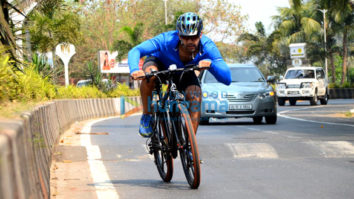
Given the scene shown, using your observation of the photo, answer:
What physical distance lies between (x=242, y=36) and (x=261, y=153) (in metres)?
57.8

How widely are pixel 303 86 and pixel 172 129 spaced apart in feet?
93.1

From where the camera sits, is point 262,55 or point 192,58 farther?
point 262,55

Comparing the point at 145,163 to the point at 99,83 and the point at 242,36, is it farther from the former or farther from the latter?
the point at 242,36

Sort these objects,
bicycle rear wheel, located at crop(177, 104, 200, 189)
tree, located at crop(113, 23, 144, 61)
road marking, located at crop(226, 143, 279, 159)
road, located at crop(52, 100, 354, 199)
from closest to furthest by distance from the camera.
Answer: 1. bicycle rear wheel, located at crop(177, 104, 200, 189)
2. road, located at crop(52, 100, 354, 199)
3. road marking, located at crop(226, 143, 279, 159)
4. tree, located at crop(113, 23, 144, 61)

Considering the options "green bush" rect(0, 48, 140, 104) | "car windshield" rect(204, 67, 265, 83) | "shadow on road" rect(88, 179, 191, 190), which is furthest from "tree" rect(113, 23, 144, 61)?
"shadow on road" rect(88, 179, 191, 190)

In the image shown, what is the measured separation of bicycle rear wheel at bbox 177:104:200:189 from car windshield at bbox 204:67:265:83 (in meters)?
11.4

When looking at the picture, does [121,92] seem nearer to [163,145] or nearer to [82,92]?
[82,92]

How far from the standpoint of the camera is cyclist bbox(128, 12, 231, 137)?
261 inches

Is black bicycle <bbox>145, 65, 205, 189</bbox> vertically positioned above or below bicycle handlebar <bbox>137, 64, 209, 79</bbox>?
below

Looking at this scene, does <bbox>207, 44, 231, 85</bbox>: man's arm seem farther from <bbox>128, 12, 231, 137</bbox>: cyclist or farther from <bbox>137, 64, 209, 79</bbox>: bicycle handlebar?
<bbox>137, 64, 209, 79</bbox>: bicycle handlebar

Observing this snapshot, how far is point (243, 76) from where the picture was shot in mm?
18156

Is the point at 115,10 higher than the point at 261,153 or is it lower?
higher

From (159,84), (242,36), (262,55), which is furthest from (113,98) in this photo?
(262,55)

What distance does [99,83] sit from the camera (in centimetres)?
2877
